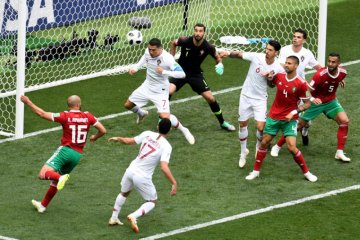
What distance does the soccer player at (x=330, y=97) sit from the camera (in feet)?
66.7

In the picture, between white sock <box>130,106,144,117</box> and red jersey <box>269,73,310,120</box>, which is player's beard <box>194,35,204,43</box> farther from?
red jersey <box>269,73,310,120</box>

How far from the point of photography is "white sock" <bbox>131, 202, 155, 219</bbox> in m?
17.5

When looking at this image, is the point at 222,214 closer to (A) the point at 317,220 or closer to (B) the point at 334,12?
(A) the point at 317,220

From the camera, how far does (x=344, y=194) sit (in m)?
19.1

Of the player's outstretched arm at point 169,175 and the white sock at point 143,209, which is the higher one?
the player's outstretched arm at point 169,175

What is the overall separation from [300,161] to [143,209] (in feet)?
10.6

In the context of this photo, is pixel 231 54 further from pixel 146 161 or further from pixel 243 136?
pixel 146 161

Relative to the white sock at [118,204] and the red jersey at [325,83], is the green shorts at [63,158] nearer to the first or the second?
the white sock at [118,204]

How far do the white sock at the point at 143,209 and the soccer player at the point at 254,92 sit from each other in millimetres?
3146

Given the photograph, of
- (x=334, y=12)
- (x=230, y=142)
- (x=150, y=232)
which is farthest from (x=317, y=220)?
(x=334, y=12)

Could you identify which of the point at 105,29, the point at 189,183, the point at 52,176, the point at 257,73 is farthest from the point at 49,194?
the point at 105,29

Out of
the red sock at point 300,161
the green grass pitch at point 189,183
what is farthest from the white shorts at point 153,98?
the red sock at point 300,161

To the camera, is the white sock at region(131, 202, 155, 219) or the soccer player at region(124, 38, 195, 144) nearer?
the white sock at region(131, 202, 155, 219)

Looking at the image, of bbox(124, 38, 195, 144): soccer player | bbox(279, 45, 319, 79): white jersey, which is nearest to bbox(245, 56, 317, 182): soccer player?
bbox(279, 45, 319, 79): white jersey
